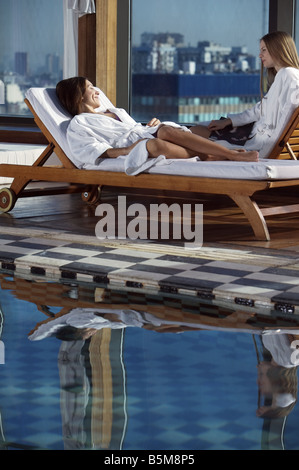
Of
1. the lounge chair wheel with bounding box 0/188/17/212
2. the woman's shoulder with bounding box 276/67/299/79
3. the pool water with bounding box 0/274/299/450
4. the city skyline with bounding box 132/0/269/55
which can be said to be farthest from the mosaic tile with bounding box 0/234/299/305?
the city skyline with bounding box 132/0/269/55

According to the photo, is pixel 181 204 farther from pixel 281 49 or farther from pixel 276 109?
pixel 281 49

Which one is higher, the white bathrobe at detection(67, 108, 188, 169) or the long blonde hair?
the long blonde hair

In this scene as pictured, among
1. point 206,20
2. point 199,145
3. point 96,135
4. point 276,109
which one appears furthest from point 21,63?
point 199,145

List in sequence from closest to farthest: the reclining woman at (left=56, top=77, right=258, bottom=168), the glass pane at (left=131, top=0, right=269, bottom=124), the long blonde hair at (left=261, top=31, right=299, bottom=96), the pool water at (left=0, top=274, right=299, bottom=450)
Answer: the pool water at (left=0, top=274, right=299, bottom=450)
the reclining woman at (left=56, top=77, right=258, bottom=168)
the long blonde hair at (left=261, top=31, right=299, bottom=96)
the glass pane at (left=131, top=0, right=269, bottom=124)

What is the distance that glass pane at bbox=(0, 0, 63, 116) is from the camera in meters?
8.99

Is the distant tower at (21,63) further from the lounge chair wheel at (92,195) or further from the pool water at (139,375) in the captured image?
the pool water at (139,375)

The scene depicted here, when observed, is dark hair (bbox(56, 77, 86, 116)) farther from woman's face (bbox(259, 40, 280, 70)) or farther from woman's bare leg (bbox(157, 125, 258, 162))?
woman's face (bbox(259, 40, 280, 70))

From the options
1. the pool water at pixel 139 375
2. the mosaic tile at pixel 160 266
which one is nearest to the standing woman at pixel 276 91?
the mosaic tile at pixel 160 266

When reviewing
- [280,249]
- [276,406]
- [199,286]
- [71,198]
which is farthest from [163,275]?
[71,198]

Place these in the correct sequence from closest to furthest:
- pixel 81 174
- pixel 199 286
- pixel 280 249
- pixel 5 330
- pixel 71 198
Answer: pixel 5 330, pixel 199 286, pixel 280 249, pixel 81 174, pixel 71 198
